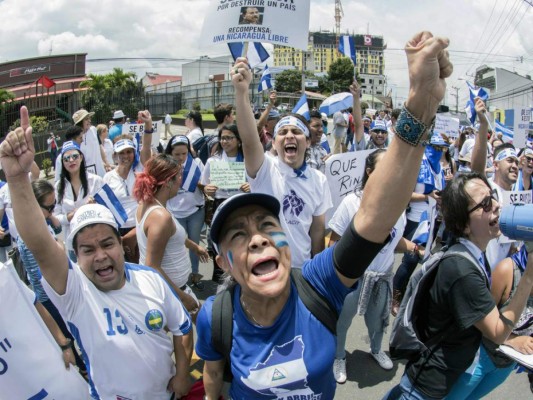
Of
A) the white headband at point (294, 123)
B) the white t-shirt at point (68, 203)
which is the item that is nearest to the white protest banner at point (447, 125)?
the white headband at point (294, 123)

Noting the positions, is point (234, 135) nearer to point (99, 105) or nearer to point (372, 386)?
point (372, 386)

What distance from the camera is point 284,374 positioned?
55.9 inches

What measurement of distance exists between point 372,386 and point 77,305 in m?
2.54

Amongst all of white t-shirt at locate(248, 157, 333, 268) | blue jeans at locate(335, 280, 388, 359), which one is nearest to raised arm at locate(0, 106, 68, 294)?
white t-shirt at locate(248, 157, 333, 268)

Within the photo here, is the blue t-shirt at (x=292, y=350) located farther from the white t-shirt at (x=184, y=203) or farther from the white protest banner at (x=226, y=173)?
the white t-shirt at (x=184, y=203)

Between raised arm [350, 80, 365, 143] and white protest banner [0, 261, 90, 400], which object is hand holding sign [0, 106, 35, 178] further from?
raised arm [350, 80, 365, 143]

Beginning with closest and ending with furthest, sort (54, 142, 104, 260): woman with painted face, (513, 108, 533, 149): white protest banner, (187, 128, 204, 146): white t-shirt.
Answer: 1. (54, 142, 104, 260): woman with painted face
2. (187, 128, 204, 146): white t-shirt
3. (513, 108, 533, 149): white protest banner

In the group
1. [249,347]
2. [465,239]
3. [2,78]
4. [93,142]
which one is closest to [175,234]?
[249,347]

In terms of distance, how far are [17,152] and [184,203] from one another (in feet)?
11.2

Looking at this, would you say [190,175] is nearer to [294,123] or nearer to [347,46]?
[294,123]

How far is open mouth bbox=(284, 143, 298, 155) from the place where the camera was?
10.1 feet

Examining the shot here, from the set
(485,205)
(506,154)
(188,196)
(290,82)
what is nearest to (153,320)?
(485,205)

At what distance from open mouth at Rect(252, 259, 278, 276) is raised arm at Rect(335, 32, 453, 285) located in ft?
0.75

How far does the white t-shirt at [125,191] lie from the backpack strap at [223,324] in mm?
3248
